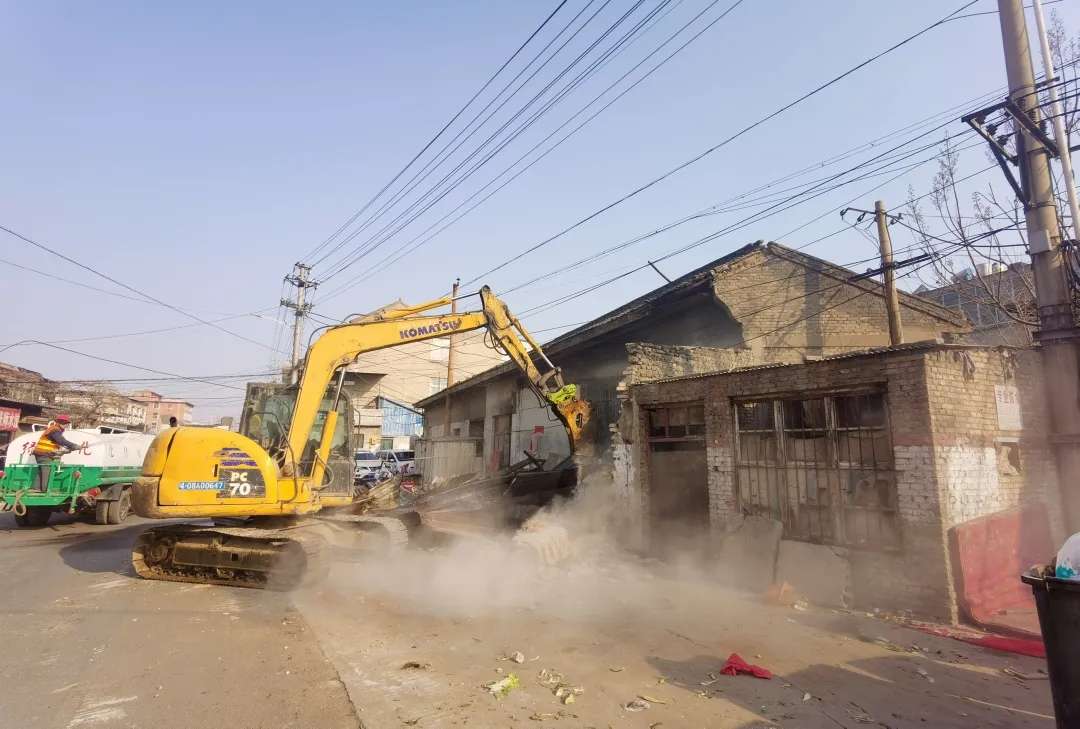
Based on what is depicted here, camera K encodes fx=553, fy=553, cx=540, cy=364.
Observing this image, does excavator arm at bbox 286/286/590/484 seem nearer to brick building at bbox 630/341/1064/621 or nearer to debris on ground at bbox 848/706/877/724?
brick building at bbox 630/341/1064/621

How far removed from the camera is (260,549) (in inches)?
317

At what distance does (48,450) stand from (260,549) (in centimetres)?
999

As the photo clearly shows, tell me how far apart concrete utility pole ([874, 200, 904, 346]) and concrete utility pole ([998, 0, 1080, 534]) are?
4356mm

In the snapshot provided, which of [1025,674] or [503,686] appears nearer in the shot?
[503,686]

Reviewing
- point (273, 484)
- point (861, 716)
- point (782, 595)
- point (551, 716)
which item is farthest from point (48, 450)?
point (861, 716)

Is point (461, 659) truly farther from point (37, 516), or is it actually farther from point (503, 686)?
point (37, 516)

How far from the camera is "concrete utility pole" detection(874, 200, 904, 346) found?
42.5 ft

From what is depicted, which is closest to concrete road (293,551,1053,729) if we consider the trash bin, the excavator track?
the excavator track

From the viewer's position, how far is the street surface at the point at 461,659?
4.21 m

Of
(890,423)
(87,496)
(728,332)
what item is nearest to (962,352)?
(890,423)

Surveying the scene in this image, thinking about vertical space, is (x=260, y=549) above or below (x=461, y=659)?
above

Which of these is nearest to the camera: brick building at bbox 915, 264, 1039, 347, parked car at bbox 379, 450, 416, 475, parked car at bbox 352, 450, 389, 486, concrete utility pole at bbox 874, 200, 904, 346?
brick building at bbox 915, 264, 1039, 347

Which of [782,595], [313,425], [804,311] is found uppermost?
[804,311]

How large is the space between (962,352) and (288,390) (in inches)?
412
